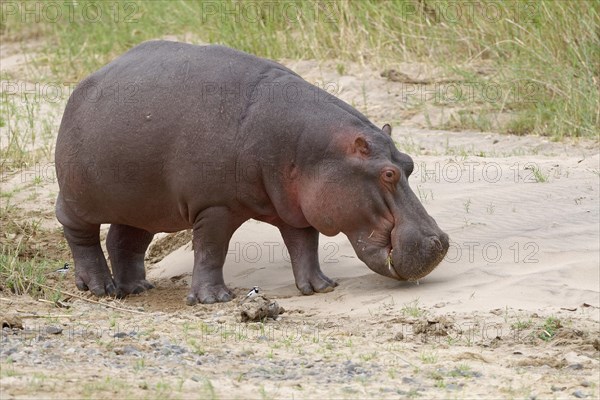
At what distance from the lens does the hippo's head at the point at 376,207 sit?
6.50 metres

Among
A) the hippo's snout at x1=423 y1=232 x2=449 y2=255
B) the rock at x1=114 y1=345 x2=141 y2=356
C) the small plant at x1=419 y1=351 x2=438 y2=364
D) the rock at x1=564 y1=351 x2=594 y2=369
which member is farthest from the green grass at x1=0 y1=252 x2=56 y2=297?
the rock at x1=564 y1=351 x2=594 y2=369

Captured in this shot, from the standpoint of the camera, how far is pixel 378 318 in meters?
6.27

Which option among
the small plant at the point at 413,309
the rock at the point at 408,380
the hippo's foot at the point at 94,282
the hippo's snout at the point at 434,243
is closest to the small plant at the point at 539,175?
the hippo's snout at the point at 434,243

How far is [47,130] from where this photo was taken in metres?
11.0

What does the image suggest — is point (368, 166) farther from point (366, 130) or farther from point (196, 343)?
point (196, 343)

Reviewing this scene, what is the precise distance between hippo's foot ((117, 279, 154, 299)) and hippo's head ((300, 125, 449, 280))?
1.49 m

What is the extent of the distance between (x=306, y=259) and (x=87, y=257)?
149cm

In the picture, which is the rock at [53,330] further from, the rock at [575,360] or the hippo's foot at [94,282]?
A: the rock at [575,360]

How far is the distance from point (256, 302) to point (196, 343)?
78 cm

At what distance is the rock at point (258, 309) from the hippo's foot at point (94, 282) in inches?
59.4

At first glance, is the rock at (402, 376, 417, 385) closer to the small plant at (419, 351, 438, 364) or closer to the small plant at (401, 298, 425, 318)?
the small plant at (419, 351, 438, 364)

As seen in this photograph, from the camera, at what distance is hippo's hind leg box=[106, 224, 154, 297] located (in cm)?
770

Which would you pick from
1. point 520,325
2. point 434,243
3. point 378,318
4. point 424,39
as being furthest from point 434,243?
point 424,39

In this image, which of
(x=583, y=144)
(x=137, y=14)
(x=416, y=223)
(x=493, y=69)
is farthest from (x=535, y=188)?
(x=137, y=14)
